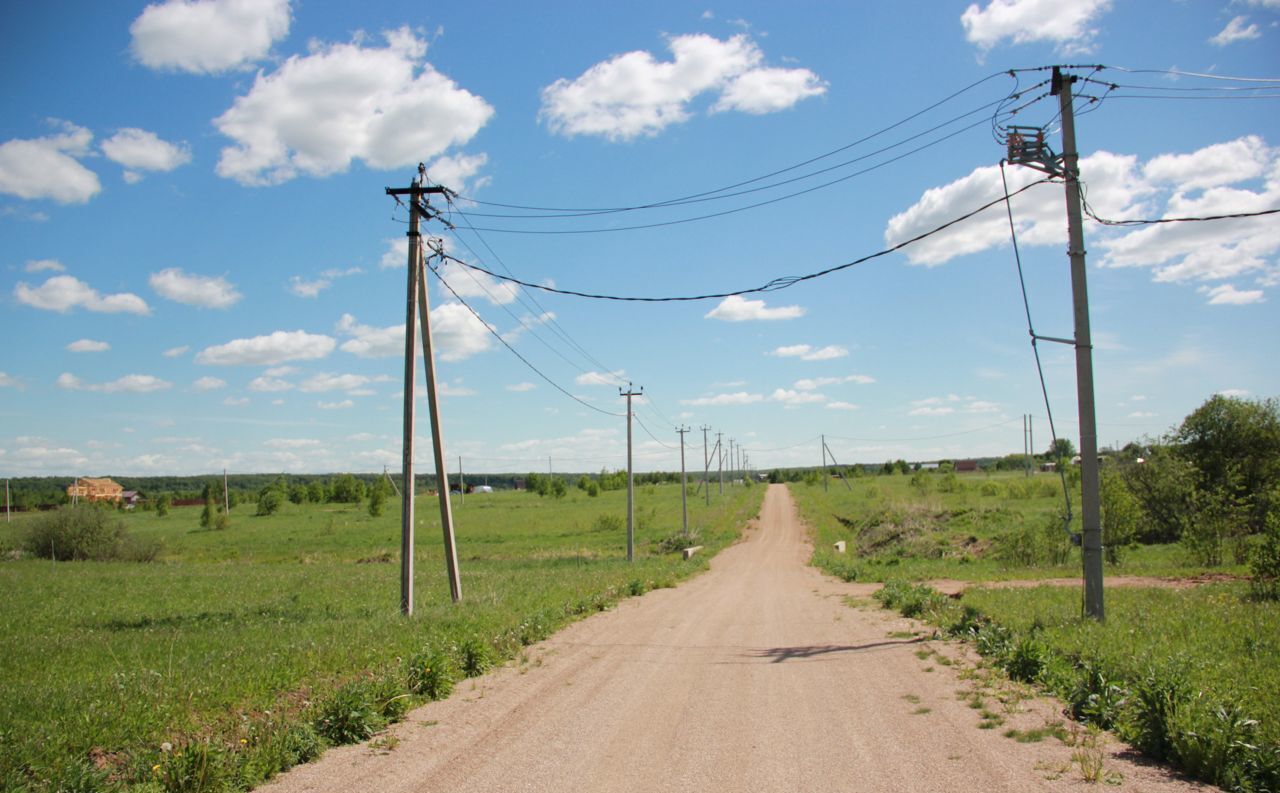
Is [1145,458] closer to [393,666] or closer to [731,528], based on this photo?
[731,528]

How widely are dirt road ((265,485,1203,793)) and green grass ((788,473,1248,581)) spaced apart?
1453 centimetres

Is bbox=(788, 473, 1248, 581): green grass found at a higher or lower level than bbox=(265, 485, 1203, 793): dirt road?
lower

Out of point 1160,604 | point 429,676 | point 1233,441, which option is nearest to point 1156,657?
point 1160,604

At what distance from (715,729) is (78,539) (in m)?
49.1

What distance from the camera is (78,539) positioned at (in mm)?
44750

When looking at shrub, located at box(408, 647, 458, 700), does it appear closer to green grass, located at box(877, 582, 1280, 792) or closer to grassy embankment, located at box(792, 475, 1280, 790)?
green grass, located at box(877, 582, 1280, 792)

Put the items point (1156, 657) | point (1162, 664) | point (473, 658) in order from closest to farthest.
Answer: point (1162, 664), point (1156, 657), point (473, 658)

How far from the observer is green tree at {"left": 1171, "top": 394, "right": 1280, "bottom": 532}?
40.2m

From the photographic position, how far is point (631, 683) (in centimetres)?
1038

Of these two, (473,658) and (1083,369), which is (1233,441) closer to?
(1083,369)

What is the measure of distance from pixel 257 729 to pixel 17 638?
10004 mm

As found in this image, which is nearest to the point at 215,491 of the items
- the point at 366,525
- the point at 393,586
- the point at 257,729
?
the point at 366,525

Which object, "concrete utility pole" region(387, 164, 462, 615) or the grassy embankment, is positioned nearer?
the grassy embankment

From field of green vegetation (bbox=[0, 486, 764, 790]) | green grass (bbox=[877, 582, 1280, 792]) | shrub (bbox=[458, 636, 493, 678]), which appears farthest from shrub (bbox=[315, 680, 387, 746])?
green grass (bbox=[877, 582, 1280, 792])
